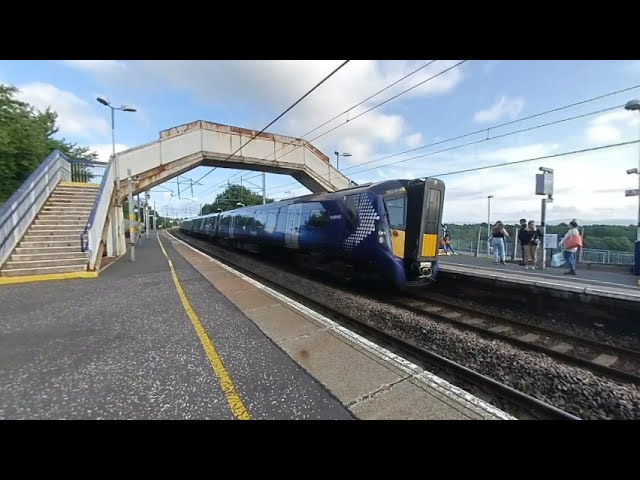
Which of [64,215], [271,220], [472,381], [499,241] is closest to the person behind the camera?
[472,381]

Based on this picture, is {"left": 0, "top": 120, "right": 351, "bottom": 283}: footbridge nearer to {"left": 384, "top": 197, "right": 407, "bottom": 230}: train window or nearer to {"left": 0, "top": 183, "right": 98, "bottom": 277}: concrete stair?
{"left": 0, "top": 183, "right": 98, "bottom": 277}: concrete stair

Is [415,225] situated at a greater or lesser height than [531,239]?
greater

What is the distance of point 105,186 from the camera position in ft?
38.9

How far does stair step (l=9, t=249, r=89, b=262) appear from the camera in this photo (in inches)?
326

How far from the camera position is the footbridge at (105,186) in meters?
8.52

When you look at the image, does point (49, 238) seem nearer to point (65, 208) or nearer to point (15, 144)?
point (65, 208)

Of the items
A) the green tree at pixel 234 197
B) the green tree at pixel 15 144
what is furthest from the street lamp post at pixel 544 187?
the green tree at pixel 234 197

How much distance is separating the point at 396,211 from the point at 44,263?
10.4 m

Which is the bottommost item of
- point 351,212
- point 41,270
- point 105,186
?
point 41,270

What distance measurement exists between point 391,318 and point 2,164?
52.8 ft

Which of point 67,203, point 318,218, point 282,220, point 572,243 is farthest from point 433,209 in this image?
point 67,203

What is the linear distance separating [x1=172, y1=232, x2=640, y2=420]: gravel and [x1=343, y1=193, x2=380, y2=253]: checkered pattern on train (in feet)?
5.67
